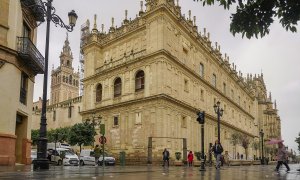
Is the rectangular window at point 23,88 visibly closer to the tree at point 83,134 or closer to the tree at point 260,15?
the tree at point 260,15

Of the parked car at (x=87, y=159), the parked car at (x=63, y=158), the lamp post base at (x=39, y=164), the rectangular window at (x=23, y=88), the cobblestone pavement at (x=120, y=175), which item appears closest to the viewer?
the cobblestone pavement at (x=120, y=175)

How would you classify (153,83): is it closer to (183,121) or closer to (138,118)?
(138,118)

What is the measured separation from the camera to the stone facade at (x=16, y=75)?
54.0 feet

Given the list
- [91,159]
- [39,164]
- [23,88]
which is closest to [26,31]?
[23,88]

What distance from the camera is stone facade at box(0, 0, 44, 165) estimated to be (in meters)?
16.5

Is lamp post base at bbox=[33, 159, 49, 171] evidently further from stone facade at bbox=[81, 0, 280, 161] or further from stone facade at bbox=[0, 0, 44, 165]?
stone facade at bbox=[81, 0, 280, 161]

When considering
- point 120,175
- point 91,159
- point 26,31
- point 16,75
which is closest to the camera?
point 120,175

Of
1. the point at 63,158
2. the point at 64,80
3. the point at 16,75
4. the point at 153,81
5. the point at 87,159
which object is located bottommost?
the point at 87,159

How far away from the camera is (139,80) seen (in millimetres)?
37469

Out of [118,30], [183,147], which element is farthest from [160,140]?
[118,30]

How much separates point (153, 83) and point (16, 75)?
60.8 feet

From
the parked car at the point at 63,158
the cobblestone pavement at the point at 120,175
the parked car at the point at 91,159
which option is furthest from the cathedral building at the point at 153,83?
the cobblestone pavement at the point at 120,175

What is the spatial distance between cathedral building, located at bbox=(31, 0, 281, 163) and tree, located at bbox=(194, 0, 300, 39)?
27.8 metres

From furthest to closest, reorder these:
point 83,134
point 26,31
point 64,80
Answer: point 64,80, point 83,134, point 26,31
